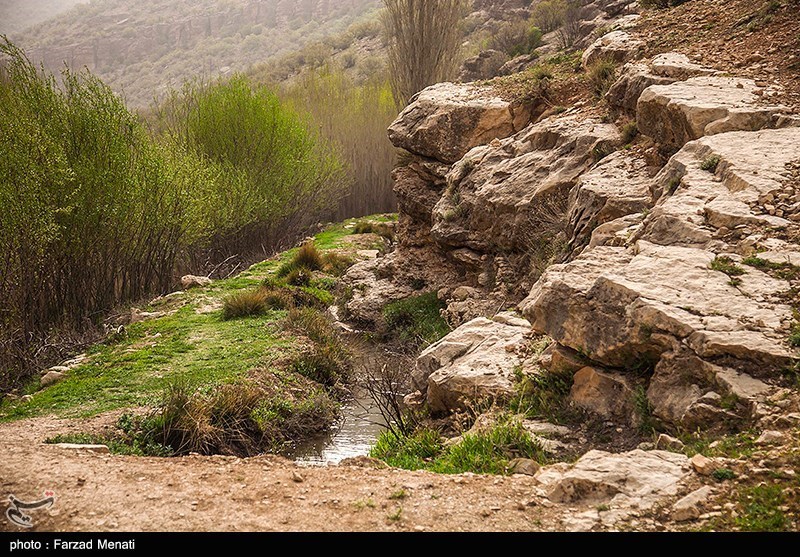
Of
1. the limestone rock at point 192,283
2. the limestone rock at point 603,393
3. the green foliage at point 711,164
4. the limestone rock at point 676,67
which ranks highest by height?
the limestone rock at point 676,67

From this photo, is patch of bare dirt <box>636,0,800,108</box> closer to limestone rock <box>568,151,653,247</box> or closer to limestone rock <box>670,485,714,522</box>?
limestone rock <box>568,151,653,247</box>

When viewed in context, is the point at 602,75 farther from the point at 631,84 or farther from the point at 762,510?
the point at 762,510

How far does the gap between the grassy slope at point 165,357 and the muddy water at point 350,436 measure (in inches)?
55.7

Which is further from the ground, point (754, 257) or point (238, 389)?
point (754, 257)

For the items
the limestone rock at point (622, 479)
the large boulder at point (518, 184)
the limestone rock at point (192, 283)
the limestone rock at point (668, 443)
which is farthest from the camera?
the limestone rock at point (192, 283)

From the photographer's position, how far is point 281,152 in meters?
19.0

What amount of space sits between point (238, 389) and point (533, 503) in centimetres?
561

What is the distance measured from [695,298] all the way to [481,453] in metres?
2.00

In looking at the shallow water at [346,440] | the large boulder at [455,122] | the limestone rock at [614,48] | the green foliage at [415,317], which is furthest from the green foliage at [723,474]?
the large boulder at [455,122]

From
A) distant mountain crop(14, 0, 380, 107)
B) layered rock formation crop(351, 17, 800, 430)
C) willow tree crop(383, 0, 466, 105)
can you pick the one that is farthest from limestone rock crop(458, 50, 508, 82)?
distant mountain crop(14, 0, 380, 107)

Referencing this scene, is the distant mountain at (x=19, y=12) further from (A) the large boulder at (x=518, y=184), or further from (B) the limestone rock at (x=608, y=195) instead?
(B) the limestone rock at (x=608, y=195)

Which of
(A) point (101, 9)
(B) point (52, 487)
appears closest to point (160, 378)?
(B) point (52, 487)

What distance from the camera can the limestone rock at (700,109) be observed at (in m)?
7.37

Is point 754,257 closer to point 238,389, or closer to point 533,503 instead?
point 533,503
